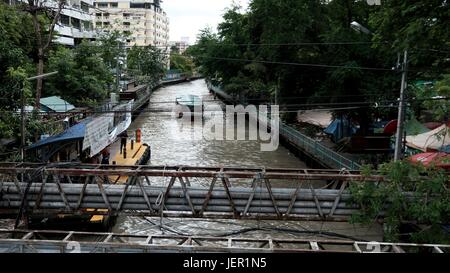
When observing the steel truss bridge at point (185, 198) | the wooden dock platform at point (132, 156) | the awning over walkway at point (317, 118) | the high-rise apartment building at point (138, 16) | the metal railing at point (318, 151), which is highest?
the high-rise apartment building at point (138, 16)

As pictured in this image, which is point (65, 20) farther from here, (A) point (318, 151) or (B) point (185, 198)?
(B) point (185, 198)

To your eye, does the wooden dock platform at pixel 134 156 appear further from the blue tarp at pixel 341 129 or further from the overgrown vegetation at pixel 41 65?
the blue tarp at pixel 341 129

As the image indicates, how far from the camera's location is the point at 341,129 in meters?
32.1

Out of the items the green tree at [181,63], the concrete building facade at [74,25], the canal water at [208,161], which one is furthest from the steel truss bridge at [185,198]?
the green tree at [181,63]

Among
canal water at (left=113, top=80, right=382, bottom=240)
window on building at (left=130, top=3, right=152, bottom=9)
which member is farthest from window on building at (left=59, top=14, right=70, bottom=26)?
window on building at (left=130, top=3, right=152, bottom=9)

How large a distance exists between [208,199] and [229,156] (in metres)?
19.3

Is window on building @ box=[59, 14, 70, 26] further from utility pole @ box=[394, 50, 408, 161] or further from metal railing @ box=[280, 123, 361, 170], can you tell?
utility pole @ box=[394, 50, 408, 161]

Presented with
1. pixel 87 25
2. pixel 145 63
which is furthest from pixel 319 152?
pixel 145 63

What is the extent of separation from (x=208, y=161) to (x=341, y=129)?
30.0ft

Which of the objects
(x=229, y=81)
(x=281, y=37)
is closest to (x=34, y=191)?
(x=281, y=37)

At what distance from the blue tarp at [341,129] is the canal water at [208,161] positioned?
3.00m

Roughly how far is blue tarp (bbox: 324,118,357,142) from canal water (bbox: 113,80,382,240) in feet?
9.83

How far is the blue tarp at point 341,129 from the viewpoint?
104 feet
